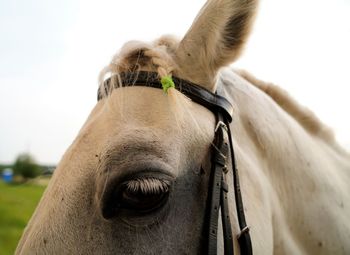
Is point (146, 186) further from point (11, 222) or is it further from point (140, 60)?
point (11, 222)

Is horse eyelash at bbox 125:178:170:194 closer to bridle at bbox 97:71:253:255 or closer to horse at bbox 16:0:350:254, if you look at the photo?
horse at bbox 16:0:350:254

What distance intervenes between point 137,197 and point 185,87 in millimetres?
717

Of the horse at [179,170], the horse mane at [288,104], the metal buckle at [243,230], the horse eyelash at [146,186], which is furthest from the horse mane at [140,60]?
the horse mane at [288,104]

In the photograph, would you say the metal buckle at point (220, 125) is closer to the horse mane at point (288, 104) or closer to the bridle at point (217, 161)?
the bridle at point (217, 161)

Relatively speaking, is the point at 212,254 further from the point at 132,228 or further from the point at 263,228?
the point at 263,228

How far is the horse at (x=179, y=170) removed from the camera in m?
1.55

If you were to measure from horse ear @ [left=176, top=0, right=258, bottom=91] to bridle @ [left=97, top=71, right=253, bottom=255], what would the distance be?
0.10 metres

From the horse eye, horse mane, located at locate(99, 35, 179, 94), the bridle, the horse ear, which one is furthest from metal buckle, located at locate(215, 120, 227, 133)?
the horse eye

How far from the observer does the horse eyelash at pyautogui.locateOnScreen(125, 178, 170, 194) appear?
154 cm

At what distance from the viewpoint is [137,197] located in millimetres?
1541

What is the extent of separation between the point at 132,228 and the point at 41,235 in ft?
1.36

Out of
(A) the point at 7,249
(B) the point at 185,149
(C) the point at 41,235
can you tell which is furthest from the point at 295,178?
(A) the point at 7,249

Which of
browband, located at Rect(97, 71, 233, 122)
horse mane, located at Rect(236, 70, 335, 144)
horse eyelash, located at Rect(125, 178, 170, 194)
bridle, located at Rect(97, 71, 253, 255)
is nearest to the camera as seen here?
horse eyelash, located at Rect(125, 178, 170, 194)

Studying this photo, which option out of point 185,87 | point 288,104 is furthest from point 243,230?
point 288,104
